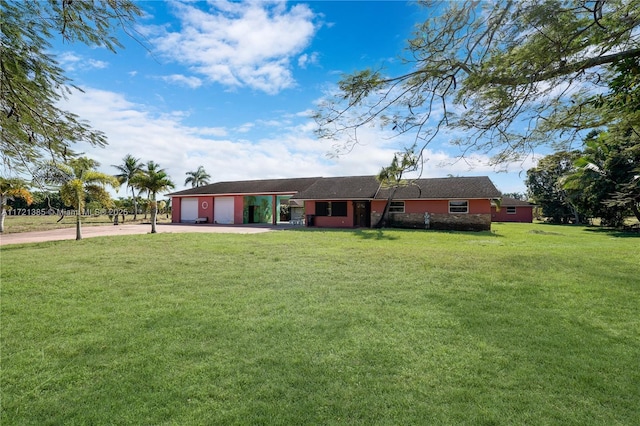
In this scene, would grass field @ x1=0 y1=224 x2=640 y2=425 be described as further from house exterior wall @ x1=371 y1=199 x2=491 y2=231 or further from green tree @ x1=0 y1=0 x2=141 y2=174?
house exterior wall @ x1=371 y1=199 x2=491 y2=231

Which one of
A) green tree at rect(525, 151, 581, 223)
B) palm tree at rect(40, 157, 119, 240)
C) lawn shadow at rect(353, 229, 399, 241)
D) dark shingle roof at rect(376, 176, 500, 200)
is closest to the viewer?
palm tree at rect(40, 157, 119, 240)

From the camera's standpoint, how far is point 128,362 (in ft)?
12.2

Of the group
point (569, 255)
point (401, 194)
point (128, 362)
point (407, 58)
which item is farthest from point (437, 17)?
point (401, 194)

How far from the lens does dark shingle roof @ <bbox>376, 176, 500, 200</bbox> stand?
22.9 meters

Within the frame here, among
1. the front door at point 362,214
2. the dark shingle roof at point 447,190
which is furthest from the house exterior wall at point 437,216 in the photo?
the front door at point 362,214

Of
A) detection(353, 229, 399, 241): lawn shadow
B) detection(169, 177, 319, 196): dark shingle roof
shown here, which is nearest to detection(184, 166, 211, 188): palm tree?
detection(169, 177, 319, 196): dark shingle roof

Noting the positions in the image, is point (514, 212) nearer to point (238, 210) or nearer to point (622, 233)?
point (622, 233)

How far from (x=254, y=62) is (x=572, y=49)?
7657 millimetres

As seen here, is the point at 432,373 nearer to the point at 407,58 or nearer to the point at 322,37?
the point at 407,58

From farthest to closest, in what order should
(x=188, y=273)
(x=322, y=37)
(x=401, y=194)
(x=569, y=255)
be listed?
(x=401, y=194), (x=569, y=255), (x=188, y=273), (x=322, y=37)

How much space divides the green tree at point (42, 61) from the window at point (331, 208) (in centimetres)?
2293

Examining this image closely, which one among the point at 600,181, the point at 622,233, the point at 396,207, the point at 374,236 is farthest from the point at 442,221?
the point at 600,181

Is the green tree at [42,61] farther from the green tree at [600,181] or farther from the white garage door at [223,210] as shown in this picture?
the white garage door at [223,210]

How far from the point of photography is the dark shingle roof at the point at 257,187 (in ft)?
101
